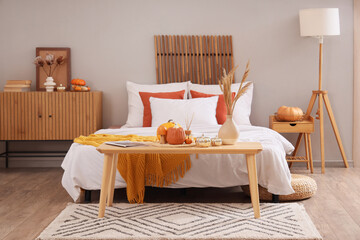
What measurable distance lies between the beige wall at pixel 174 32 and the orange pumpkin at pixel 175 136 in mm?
2494

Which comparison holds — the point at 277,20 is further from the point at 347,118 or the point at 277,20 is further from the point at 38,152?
the point at 38,152

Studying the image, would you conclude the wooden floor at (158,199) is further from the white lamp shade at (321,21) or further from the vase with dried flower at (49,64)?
the white lamp shade at (321,21)

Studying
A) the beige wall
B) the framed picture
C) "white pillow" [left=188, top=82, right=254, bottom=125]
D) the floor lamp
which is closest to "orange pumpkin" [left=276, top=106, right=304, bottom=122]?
the floor lamp

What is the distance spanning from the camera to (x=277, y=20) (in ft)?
18.2

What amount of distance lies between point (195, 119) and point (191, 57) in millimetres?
1110

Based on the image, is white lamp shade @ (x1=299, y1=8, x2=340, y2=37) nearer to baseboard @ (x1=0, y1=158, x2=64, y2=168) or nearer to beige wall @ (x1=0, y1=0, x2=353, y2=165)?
beige wall @ (x1=0, y1=0, x2=353, y2=165)

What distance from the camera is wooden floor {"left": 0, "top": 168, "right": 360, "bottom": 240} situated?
310 centimetres

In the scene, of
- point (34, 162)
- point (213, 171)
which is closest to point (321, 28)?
point (213, 171)

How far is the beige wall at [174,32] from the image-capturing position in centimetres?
555

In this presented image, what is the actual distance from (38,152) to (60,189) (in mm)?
1444

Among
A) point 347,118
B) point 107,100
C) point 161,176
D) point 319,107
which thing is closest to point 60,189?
point 161,176

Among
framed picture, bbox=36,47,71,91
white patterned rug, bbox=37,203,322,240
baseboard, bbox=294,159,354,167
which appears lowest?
white patterned rug, bbox=37,203,322,240

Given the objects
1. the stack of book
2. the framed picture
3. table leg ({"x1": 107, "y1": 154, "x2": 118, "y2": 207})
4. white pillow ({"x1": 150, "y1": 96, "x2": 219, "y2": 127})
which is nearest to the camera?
table leg ({"x1": 107, "y1": 154, "x2": 118, "y2": 207})

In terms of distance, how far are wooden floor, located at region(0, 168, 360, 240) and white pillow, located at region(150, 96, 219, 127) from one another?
0.83 meters
